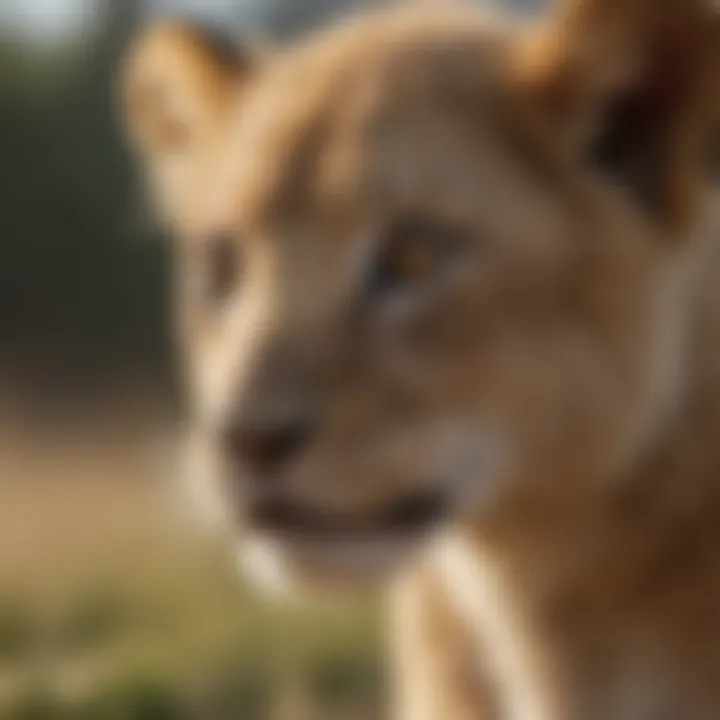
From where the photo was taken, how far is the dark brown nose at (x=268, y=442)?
669mm

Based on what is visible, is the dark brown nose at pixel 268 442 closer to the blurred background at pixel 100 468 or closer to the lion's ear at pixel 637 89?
the lion's ear at pixel 637 89

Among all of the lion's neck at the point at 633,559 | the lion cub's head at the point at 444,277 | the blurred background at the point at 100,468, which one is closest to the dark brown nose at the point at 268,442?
the lion cub's head at the point at 444,277

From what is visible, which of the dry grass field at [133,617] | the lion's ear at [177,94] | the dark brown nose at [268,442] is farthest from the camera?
the dry grass field at [133,617]

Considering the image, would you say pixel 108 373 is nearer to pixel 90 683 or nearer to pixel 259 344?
pixel 90 683

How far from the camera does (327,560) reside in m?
0.70

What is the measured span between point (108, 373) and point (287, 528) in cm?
95

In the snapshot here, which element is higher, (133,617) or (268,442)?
(133,617)

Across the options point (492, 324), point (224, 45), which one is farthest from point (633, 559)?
point (224, 45)

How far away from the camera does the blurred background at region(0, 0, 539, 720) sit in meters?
1.38

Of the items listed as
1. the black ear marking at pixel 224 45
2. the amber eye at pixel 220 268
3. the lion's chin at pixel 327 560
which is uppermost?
the black ear marking at pixel 224 45

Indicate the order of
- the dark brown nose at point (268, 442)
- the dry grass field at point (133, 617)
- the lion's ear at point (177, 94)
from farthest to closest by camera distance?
1. the dry grass field at point (133, 617)
2. the lion's ear at point (177, 94)
3. the dark brown nose at point (268, 442)

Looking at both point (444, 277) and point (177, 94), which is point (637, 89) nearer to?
point (444, 277)

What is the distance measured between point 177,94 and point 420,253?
181 mm

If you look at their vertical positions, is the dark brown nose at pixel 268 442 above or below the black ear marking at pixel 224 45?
below
